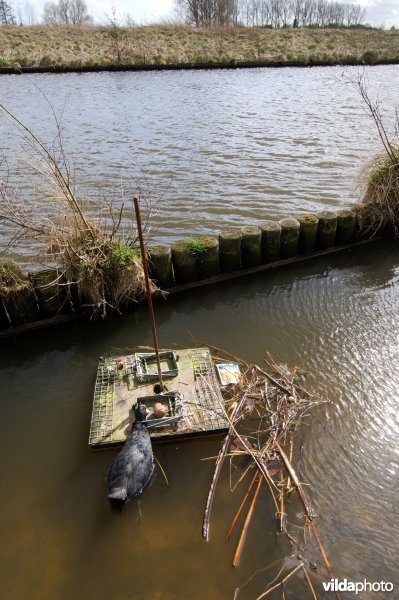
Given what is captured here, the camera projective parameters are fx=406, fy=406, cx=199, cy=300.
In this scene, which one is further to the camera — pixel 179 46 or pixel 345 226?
pixel 179 46

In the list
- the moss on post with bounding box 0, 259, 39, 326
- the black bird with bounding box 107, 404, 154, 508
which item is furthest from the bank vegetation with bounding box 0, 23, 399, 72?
the black bird with bounding box 107, 404, 154, 508

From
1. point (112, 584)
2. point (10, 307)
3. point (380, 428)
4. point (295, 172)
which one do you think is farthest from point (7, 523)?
point (295, 172)

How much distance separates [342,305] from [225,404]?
105 inches

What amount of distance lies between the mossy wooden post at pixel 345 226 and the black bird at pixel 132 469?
5206mm

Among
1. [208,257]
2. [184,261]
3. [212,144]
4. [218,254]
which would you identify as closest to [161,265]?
[184,261]

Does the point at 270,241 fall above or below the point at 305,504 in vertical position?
above

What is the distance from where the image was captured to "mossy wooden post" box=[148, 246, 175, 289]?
19.5 ft

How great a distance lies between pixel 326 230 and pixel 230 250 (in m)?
1.90

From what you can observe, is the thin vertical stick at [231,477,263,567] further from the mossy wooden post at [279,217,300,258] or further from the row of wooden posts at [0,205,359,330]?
the mossy wooden post at [279,217,300,258]

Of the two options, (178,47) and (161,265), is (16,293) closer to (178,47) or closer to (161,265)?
(161,265)

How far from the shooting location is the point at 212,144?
1248cm

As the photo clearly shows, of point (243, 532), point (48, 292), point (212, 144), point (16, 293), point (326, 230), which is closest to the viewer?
point (243, 532)

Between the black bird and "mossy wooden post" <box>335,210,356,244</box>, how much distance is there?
521 cm

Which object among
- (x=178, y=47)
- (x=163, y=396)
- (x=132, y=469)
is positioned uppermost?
(x=178, y=47)
